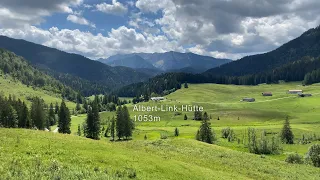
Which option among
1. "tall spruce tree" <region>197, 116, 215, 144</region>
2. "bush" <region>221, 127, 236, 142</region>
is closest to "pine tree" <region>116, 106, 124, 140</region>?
"tall spruce tree" <region>197, 116, 215, 144</region>

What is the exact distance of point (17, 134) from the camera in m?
37.8

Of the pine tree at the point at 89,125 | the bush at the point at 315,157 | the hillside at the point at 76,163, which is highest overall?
the hillside at the point at 76,163

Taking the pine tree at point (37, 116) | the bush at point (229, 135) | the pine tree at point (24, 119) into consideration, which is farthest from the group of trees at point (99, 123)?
the bush at point (229, 135)

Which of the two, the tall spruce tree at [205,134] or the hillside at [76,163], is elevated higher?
the hillside at [76,163]

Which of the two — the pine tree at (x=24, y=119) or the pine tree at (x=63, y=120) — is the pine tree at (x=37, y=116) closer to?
the pine tree at (x=24, y=119)

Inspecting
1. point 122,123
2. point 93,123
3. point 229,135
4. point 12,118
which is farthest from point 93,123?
point 229,135

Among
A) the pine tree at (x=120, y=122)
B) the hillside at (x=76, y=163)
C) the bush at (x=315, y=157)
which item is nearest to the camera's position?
the hillside at (x=76, y=163)

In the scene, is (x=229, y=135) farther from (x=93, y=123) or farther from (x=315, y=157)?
(x=315, y=157)

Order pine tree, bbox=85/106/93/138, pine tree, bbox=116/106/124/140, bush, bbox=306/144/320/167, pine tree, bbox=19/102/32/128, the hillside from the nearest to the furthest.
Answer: the hillside, bush, bbox=306/144/320/167, pine tree, bbox=19/102/32/128, pine tree, bbox=85/106/93/138, pine tree, bbox=116/106/124/140

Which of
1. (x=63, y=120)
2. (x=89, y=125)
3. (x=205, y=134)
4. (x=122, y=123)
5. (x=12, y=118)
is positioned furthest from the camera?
(x=122, y=123)

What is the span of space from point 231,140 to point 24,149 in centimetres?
13741

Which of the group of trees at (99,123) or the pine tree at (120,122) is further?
the pine tree at (120,122)

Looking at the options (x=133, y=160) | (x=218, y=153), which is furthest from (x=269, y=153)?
(x=133, y=160)

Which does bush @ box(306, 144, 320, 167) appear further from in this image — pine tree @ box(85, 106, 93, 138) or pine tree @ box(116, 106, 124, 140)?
pine tree @ box(85, 106, 93, 138)
